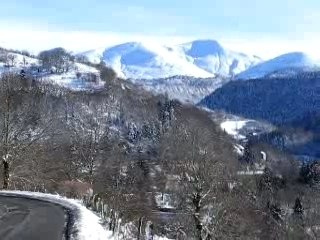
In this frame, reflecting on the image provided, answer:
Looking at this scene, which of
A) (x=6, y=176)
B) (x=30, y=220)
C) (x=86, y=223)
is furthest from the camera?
(x=6, y=176)

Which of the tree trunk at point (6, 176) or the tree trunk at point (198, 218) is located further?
the tree trunk at point (6, 176)

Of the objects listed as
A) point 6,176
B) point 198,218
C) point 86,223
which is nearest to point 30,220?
point 86,223

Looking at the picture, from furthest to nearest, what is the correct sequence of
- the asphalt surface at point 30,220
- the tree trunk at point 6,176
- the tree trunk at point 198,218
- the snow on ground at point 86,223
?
the tree trunk at point 6,176 < the tree trunk at point 198,218 < the asphalt surface at point 30,220 < the snow on ground at point 86,223

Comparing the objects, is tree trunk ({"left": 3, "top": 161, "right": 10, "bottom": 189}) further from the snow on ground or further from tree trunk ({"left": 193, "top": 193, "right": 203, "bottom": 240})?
tree trunk ({"left": 193, "top": 193, "right": 203, "bottom": 240})

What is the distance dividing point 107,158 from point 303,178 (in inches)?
1854

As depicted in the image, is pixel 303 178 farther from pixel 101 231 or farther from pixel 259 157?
pixel 101 231

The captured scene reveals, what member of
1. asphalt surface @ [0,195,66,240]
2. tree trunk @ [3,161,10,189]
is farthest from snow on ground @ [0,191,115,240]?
tree trunk @ [3,161,10,189]

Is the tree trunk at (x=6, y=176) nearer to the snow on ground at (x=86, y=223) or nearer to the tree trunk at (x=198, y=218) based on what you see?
the snow on ground at (x=86, y=223)

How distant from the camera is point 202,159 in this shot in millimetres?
40281

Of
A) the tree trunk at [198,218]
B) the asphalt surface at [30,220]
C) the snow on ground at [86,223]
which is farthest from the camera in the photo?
the tree trunk at [198,218]

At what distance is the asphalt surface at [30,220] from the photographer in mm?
18047

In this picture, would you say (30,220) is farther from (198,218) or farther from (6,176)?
(6,176)

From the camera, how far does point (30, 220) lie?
21531 millimetres

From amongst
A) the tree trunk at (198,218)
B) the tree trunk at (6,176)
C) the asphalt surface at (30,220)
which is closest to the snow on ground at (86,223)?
the asphalt surface at (30,220)
